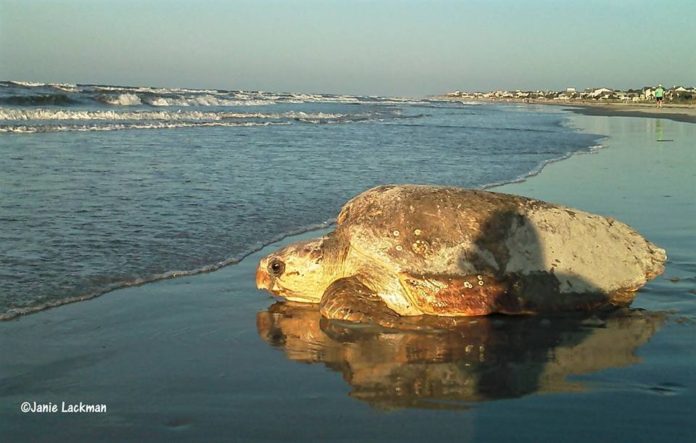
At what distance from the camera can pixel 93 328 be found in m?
4.40

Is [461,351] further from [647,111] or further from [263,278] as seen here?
[647,111]

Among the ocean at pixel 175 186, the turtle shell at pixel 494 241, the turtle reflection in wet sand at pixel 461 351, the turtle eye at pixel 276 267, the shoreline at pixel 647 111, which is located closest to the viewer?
the turtle reflection in wet sand at pixel 461 351

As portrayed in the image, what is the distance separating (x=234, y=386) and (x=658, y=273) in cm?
357

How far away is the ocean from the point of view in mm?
5762

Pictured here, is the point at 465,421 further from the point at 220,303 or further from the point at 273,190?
the point at 273,190

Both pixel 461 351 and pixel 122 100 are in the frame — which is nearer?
pixel 461 351

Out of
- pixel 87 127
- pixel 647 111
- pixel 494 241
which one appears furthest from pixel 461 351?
pixel 647 111

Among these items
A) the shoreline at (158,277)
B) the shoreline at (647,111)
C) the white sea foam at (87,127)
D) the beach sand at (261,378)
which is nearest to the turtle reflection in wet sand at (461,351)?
the beach sand at (261,378)

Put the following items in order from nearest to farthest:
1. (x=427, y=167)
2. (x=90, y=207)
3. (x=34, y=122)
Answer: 1. (x=90, y=207)
2. (x=427, y=167)
3. (x=34, y=122)

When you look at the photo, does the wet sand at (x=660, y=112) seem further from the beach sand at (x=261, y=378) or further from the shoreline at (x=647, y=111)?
the beach sand at (x=261, y=378)

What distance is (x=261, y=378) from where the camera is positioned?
3688 mm

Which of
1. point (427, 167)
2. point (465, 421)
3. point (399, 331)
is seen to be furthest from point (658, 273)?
point (427, 167)

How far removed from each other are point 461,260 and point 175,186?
6.00 meters

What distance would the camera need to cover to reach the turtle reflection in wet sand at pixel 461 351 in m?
3.51
